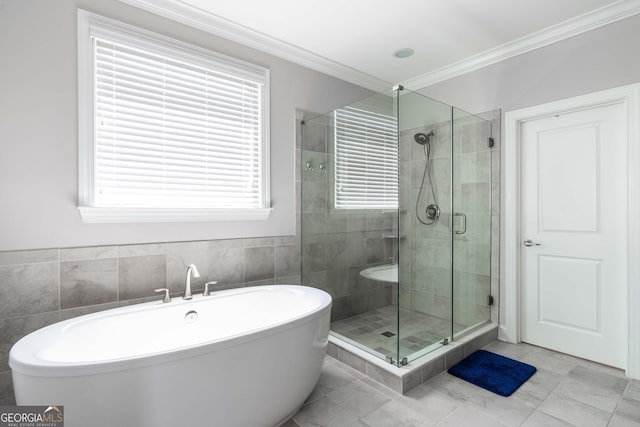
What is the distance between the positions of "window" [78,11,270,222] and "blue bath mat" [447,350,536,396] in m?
1.98

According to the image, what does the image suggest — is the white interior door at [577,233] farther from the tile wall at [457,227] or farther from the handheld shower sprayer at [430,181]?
the handheld shower sprayer at [430,181]

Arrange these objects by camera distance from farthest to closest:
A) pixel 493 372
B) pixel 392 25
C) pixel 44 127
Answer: pixel 392 25, pixel 493 372, pixel 44 127

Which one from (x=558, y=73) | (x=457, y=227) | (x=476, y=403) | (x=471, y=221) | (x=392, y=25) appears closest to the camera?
(x=476, y=403)

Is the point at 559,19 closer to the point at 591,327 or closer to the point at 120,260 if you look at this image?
the point at 591,327

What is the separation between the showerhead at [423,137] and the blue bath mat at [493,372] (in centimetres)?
178

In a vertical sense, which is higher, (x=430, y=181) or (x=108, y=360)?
(x=430, y=181)

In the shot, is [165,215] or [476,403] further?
[165,215]

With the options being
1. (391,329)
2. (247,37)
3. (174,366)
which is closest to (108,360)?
(174,366)

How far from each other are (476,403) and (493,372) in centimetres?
46

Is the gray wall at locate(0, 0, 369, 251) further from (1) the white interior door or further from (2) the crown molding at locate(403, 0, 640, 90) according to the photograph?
(1) the white interior door

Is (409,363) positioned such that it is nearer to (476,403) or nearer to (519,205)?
(476,403)

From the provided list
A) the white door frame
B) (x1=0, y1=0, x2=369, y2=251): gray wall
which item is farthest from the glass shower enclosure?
(x1=0, y1=0, x2=369, y2=251): gray wall

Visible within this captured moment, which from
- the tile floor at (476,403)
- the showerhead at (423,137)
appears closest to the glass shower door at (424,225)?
the showerhead at (423,137)

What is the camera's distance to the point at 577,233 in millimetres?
2549
